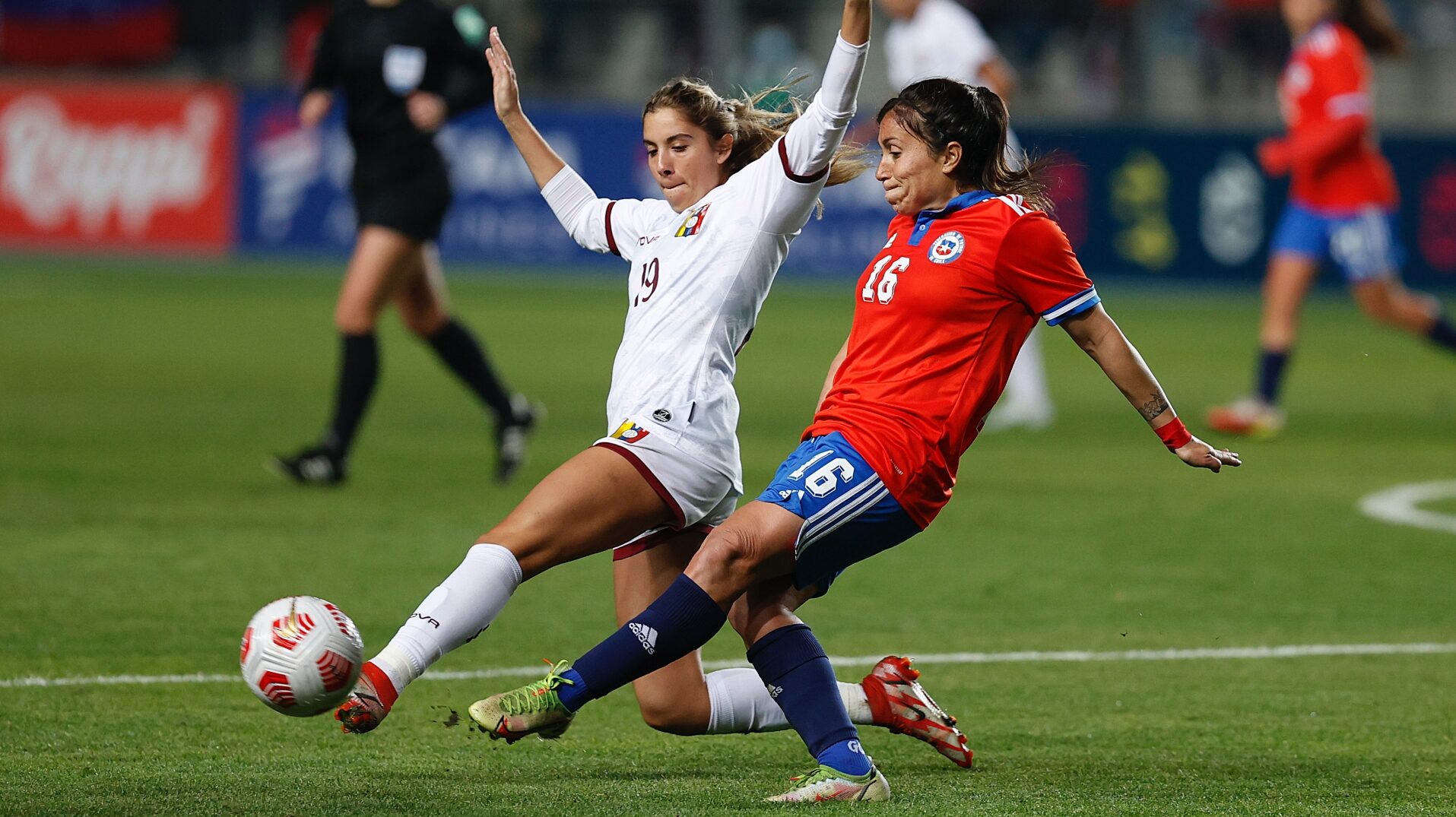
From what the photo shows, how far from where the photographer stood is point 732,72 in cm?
2403

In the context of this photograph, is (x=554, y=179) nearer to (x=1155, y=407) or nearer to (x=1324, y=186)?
(x=1155, y=407)

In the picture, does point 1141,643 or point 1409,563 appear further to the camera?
point 1409,563

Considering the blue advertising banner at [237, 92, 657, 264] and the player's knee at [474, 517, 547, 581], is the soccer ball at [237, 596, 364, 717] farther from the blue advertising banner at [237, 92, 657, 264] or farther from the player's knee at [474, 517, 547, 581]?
the blue advertising banner at [237, 92, 657, 264]

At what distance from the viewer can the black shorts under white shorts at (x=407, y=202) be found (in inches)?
354

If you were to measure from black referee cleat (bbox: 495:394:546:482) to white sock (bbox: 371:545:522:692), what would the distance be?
512cm

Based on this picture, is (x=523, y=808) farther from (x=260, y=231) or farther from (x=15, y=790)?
(x=260, y=231)

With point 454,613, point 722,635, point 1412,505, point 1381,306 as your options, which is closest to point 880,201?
point 1381,306

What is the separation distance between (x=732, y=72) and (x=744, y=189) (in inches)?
781

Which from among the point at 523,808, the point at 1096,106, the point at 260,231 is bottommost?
the point at 260,231

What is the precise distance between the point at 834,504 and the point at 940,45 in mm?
7686

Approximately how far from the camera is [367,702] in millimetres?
4031

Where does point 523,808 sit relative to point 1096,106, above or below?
above

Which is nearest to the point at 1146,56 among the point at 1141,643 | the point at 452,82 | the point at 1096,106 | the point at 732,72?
the point at 1096,106

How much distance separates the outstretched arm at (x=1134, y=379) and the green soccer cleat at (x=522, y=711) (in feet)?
4.38
